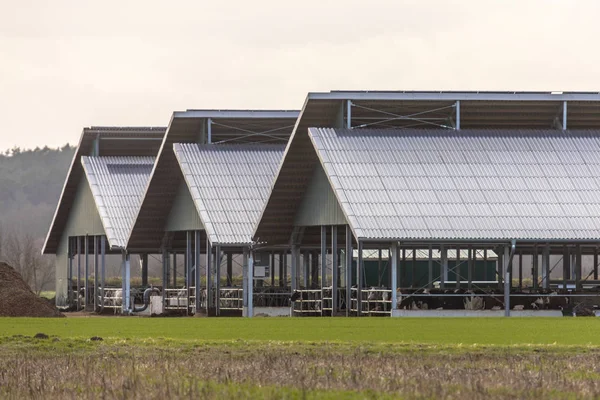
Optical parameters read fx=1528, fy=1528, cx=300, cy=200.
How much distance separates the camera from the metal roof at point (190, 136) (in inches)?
2603

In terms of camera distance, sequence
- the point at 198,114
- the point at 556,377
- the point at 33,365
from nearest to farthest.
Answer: the point at 556,377 < the point at 33,365 < the point at 198,114

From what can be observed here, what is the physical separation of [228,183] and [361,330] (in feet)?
85.5

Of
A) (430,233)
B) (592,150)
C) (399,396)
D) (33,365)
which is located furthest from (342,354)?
(592,150)

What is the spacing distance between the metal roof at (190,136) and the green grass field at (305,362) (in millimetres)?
25119

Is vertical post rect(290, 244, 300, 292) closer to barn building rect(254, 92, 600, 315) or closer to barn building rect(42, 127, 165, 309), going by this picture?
barn building rect(254, 92, 600, 315)

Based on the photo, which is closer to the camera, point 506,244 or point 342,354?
point 342,354

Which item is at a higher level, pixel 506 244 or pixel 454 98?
pixel 454 98

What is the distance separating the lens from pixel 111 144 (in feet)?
258

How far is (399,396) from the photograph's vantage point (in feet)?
63.6

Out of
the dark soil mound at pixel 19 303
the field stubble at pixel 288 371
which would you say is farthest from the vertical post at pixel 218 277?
the field stubble at pixel 288 371

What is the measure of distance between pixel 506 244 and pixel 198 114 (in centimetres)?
1745

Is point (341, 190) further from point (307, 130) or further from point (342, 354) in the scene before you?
point (342, 354)

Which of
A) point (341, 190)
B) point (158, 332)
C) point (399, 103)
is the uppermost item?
point (399, 103)

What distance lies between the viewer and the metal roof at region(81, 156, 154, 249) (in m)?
72.6
